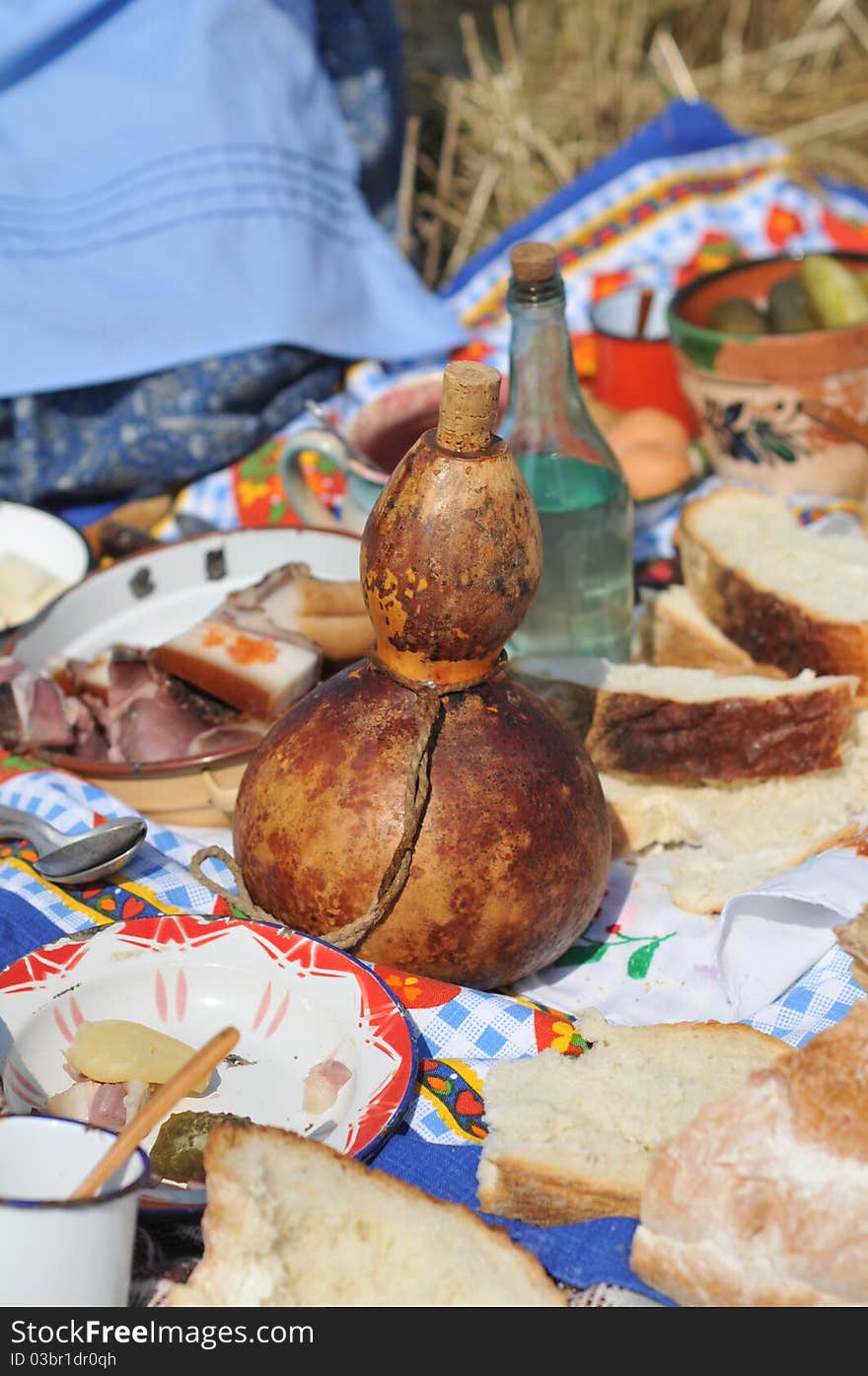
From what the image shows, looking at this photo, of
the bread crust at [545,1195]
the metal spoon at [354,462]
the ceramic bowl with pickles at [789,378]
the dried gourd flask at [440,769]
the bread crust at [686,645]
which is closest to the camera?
the bread crust at [545,1195]

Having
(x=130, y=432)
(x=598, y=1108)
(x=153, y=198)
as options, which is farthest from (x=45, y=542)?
(x=598, y=1108)

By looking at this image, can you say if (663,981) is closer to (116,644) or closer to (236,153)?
(116,644)

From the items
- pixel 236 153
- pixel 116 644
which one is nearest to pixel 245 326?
pixel 236 153

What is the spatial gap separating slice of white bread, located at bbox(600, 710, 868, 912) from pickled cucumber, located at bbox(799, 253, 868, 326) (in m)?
1.06

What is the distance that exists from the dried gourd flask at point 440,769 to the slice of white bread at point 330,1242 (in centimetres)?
29

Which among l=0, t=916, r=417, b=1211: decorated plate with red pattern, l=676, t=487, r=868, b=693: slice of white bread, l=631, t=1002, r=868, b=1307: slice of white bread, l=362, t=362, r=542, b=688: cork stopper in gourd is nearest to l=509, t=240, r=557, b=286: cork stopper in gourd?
l=362, t=362, r=542, b=688: cork stopper in gourd

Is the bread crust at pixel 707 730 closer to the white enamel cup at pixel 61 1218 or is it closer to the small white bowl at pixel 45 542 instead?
the white enamel cup at pixel 61 1218

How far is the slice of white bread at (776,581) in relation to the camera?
190 cm

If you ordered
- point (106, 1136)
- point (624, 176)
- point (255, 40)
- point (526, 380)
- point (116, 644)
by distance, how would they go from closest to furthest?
point (106, 1136) → point (526, 380) → point (116, 644) → point (255, 40) → point (624, 176)

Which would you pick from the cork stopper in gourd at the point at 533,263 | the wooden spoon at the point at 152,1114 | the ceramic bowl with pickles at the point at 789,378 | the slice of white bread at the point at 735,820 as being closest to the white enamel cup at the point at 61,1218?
the wooden spoon at the point at 152,1114

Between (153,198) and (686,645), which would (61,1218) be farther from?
(153,198)

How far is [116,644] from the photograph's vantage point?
205 centimetres

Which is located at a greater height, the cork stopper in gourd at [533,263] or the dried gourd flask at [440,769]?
the cork stopper in gourd at [533,263]

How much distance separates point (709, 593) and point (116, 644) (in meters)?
0.99
